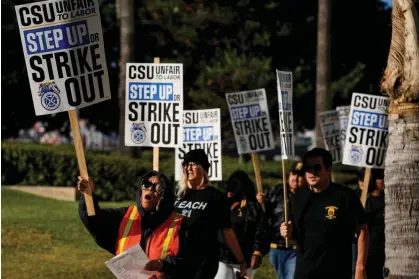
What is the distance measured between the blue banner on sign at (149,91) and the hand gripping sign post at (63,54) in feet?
13.0

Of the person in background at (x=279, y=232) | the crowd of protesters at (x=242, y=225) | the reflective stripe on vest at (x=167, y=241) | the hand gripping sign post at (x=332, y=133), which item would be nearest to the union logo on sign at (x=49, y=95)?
the crowd of protesters at (x=242, y=225)

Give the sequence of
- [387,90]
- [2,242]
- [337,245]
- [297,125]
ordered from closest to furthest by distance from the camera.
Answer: [387,90] → [337,245] → [2,242] → [297,125]

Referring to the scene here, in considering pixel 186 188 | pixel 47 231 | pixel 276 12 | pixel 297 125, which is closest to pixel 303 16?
pixel 276 12

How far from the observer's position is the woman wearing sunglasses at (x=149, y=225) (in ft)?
30.8

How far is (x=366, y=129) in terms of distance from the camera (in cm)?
1942

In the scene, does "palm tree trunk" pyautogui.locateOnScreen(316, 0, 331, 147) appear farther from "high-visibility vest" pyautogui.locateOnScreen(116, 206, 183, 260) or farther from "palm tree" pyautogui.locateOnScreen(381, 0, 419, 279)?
"high-visibility vest" pyautogui.locateOnScreen(116, 206, 183, 260)

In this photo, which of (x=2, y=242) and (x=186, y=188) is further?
(x=2, y=242)

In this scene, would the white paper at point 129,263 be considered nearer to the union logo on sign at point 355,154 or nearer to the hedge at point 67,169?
the union logo on sign at point 355,154

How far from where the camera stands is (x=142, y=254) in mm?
9219

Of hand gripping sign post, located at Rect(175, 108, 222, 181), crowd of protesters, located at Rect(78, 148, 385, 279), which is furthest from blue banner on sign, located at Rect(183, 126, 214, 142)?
crowd of protesters, located at Rect(78, 148, 385, 279)

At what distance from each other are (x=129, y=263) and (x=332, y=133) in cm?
1372

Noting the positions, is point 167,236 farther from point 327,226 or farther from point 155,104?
point 155,104

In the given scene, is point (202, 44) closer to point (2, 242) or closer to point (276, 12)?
point (276, 12)

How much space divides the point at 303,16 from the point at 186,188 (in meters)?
35.9
